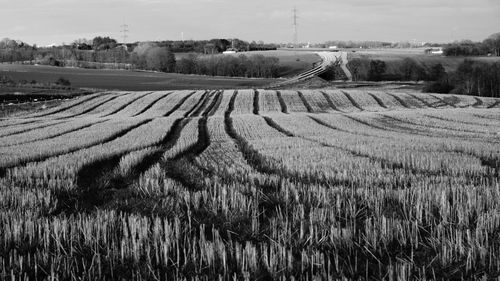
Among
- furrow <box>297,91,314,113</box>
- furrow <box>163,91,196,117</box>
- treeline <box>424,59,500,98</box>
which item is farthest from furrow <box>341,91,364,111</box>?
treeline <box>424,59,500,98</box>

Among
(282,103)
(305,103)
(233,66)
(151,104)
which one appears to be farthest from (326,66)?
(151,104)

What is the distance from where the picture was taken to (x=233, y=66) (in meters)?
146

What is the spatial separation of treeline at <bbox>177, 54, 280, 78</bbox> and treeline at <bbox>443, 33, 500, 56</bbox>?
215ft

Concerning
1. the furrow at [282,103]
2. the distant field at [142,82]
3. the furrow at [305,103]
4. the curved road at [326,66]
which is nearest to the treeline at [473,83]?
the curved road at [326,66]

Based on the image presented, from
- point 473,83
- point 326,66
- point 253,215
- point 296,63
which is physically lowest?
point 253,215

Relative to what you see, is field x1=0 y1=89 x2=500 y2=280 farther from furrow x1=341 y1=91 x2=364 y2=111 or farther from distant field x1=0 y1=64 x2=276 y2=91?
distant field x1=0 y1=64 x2=276 y2=91

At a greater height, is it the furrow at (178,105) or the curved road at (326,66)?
the curved road at (326,66)

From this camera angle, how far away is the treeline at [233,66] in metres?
144

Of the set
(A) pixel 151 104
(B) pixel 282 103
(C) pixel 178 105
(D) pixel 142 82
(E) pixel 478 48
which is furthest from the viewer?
(E) pixel 478 48

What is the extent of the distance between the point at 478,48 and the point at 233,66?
9615cm

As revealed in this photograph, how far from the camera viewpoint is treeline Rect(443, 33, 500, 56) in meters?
175

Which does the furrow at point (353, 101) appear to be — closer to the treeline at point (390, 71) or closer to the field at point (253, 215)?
the field at point (253, 215)

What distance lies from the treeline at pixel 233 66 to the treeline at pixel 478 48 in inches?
2584

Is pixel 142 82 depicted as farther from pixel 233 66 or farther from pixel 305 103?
pixel 305 103
